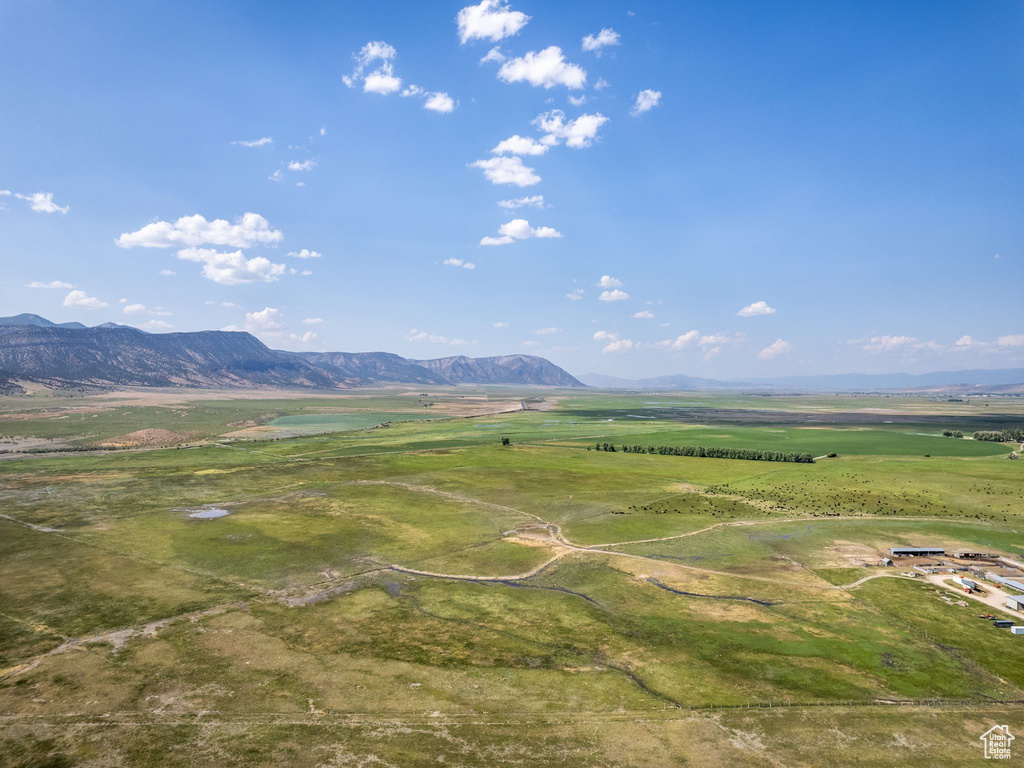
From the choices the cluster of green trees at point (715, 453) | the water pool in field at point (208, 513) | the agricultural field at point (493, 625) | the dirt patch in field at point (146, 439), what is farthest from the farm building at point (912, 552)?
the dirt patch in field at point (146, 439)

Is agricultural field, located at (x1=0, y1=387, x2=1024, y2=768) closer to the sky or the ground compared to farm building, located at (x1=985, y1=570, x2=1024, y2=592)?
closer to the ground

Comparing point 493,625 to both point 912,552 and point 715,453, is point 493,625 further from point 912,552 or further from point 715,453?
Answer: point 715,453

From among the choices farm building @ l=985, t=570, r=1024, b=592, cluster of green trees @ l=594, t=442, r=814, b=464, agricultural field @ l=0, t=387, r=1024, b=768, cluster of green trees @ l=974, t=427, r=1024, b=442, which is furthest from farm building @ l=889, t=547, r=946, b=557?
cluster of green trees @ l=974, t=427, r=1024, b=442

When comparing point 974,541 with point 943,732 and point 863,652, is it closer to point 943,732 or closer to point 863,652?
point 863,652

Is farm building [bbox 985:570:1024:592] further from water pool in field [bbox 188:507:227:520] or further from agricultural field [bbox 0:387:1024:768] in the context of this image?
water pool in field [bbox 188:507:227:520]

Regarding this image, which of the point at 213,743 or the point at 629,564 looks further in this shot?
the point at 629,564

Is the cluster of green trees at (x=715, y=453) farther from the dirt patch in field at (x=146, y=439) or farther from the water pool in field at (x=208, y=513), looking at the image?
the dirt patch in field at (x=146, y=439)

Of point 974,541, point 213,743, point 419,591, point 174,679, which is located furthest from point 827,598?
point 174,679
